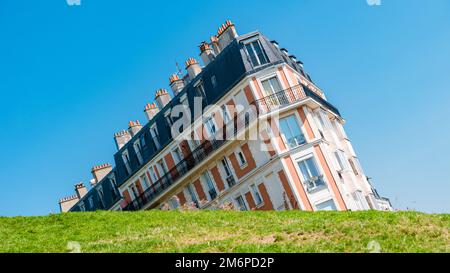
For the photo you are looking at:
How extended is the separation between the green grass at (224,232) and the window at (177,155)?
2625 cm

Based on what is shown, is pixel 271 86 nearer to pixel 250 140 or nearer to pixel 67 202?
pixel 250 140

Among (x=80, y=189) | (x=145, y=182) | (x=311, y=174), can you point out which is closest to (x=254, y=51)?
(x=311, y=174)

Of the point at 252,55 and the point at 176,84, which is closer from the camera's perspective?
the point at 252,55

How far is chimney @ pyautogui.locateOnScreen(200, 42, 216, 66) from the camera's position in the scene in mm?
50438

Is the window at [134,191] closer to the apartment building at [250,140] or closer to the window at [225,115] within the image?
the apartment building at [250,140]

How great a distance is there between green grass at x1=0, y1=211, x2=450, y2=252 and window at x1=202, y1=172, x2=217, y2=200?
23.1 m

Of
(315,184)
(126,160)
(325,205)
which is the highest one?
(126,160)

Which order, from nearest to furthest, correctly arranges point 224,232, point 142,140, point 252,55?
1. point 224,232
2. point 252,55
3. point 142,140

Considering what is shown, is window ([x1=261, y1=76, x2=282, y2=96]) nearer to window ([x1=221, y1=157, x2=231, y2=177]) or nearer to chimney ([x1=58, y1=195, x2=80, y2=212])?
window ([x1=221, y1=157, x2=231, y2=177])

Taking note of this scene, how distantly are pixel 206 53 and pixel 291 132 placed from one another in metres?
11.6

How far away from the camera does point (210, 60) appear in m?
50.3

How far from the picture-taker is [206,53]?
50.7m

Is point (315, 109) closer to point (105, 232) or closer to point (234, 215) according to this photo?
point (234, 215)

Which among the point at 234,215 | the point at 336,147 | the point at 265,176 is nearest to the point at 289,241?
the point at 234,215
